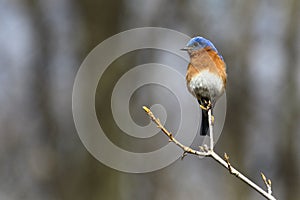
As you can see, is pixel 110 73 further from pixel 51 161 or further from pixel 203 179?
pixel 203 179

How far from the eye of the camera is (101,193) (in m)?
10.1

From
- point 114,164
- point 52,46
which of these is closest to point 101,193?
point 114,164

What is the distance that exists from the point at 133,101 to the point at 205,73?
20.7 feet

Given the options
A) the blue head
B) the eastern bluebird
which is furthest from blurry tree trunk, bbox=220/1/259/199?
the blue head

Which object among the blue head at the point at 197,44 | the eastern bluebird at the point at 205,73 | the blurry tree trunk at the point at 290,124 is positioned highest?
the blurry tree trunk at the point at 290,124

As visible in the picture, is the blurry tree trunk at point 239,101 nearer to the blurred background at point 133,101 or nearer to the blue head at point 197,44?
the blurred background at point 133,101

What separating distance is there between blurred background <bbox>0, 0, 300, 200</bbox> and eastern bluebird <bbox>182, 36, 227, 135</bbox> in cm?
588

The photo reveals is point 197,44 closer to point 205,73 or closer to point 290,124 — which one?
point 205,73

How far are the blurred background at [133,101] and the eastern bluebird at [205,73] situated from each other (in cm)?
588

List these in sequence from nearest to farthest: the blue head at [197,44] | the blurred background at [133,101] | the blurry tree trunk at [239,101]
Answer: the blue head at [197,44], the blurred background at [133,101], the blurry tree trunk at [239,101]

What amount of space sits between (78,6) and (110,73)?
1705mm

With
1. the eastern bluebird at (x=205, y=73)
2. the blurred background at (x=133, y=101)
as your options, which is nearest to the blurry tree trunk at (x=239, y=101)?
the blurred background at (x=133, y=101)

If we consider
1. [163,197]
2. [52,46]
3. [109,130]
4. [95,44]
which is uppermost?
[52,46]

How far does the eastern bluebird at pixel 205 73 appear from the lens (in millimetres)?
4320
